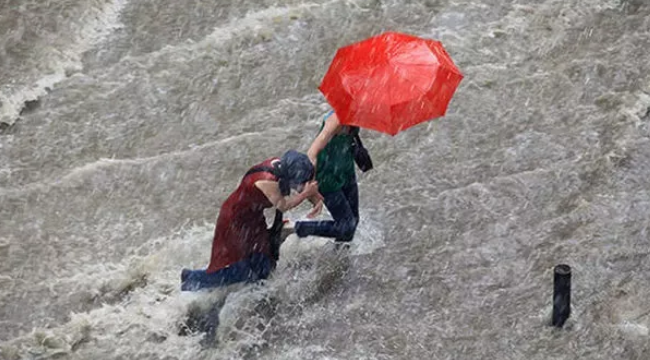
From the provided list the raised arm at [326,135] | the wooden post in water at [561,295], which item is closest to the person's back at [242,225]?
the raised arm at [326,135]

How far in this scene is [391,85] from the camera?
749 cm

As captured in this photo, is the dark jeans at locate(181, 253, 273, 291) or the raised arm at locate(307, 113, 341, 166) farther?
the dark jeans at locate(181, 253, 273, 291)

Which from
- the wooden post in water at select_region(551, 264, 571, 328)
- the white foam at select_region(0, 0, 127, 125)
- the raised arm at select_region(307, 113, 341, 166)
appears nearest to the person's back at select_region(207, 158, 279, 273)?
the raised arm at select_region(307, 113, 341, 166)

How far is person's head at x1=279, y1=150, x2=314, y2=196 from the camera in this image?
7.12 m

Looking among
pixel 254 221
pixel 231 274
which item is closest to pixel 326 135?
pixel 254 221

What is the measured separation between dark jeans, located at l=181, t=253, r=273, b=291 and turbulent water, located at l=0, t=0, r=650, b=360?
1.30 ft

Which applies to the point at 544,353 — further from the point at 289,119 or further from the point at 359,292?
the point at 289,119

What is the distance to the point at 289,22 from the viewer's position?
39.5 ft

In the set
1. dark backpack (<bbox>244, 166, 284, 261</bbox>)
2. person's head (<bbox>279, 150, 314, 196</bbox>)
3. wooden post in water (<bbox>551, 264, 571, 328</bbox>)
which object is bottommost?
wooden post in water (<bbox>551, 264, 571, 328</bbox>)

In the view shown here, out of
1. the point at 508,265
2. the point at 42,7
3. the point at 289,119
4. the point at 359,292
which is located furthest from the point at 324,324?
the point at 42,7

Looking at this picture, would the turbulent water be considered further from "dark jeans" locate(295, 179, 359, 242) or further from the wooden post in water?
"dark jeans" locate(295, 179, 359, 242)

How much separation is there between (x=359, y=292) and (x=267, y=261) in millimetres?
1002

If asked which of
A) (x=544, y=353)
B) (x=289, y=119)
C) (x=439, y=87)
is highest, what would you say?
(x=439, y=87)

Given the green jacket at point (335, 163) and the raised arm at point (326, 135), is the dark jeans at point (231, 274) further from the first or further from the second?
the raised arm at point (326, 135)
